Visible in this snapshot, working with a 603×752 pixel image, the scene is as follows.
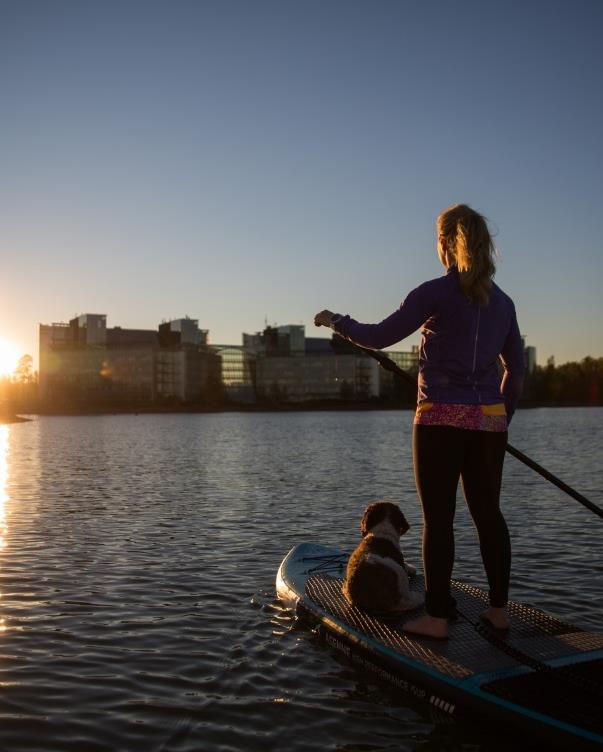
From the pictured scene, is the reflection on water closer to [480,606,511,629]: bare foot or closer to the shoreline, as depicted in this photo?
[480,606,511,629]: bare foot

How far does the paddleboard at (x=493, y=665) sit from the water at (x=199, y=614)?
1.00ft

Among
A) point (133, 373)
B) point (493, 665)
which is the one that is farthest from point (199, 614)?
point (133, 373)

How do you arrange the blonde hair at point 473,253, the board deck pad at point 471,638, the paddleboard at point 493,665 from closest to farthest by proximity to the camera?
the paddleboard at point 493,665, the blonde hair at point 473,253, the board deck pad at point 471,638

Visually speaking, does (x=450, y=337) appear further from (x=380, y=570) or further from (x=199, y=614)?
(x=199, y=614)

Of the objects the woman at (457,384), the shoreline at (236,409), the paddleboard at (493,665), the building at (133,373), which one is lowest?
the shoreline at (236,409)

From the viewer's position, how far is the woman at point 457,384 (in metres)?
5.05

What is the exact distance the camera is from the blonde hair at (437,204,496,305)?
504 cm

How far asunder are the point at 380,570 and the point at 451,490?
1.47 metres

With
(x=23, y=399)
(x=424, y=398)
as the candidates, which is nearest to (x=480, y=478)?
(x=424, y=398)

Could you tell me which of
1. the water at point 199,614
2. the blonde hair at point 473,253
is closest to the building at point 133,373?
the water at point 199,614

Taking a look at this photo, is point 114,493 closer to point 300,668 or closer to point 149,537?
point 149,537

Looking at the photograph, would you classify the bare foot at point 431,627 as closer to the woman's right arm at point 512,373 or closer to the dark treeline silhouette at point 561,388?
the woman's right arm at point 512,373

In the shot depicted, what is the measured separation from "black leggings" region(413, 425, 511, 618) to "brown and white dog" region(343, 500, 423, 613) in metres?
0.81

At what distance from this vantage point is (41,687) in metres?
6.18
